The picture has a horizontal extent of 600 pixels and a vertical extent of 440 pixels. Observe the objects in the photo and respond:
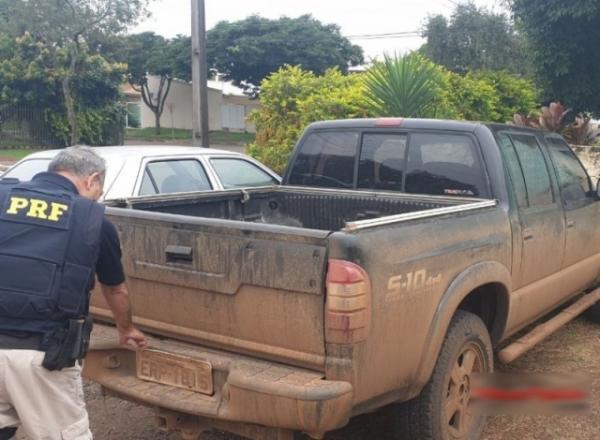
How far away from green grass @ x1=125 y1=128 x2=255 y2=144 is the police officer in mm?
36015

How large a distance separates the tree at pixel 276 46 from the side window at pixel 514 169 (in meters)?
34.6

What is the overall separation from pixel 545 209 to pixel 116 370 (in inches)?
113

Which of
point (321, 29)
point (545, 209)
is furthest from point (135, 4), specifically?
point (545, 209)

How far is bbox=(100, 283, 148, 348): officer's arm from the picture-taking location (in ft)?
9.90

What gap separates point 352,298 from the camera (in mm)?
2822

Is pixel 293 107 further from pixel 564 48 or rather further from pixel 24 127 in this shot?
pixel 24 127

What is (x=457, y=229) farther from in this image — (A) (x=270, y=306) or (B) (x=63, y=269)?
(B) (x=63, y=269)

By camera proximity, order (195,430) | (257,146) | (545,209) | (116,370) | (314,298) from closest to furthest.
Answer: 1. (314,298)
2. (195,430)
3. (116,370)
4. (545,209)
5. (257,146)

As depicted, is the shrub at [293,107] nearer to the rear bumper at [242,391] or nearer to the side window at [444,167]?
the side window at [444,167]

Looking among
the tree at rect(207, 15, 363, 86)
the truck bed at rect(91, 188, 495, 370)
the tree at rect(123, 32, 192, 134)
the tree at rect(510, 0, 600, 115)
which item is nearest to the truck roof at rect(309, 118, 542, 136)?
the truck bed at rect(91, 188, 495, 370)

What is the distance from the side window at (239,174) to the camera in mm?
7265

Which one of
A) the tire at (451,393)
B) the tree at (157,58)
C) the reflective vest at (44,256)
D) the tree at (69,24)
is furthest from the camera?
the tree at (157,58)

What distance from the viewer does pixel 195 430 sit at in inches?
126

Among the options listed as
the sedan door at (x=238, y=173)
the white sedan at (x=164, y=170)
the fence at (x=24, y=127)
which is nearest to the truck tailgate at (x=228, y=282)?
the white sedan at (x=164, y=170)
